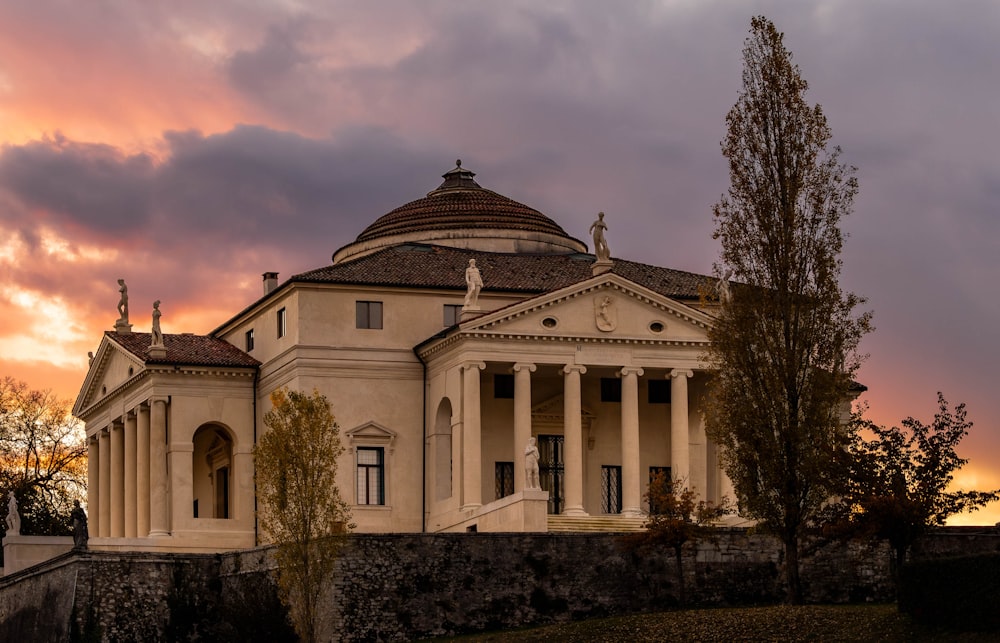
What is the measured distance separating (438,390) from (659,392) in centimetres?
874

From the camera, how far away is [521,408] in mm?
77625

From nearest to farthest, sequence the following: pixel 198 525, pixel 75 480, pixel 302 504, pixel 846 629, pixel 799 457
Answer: pixel 846 629 → pixel 799 457 → pixel 302 504 → pixel 198 525 → pixel 75 480

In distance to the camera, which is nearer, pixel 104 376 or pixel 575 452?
pixel 575 452

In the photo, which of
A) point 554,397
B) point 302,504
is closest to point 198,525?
point 554,397

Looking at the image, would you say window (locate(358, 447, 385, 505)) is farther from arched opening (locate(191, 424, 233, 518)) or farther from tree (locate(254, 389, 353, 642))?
tree (locate(254, 389, 353, 642))

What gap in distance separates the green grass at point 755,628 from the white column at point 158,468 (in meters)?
23.4

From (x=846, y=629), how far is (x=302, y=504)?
17.2 meters

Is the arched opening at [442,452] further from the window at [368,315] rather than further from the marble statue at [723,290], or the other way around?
the marble statue at [723,290]

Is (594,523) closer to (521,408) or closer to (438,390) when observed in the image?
(521,408)

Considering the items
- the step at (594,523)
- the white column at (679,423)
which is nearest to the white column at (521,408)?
the step at (594,523)

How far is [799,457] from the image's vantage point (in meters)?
58.9

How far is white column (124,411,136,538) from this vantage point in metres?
86.6

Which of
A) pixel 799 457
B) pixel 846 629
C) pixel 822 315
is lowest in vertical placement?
pixel 846 629

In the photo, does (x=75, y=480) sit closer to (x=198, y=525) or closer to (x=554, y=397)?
(x=198, y=525)
